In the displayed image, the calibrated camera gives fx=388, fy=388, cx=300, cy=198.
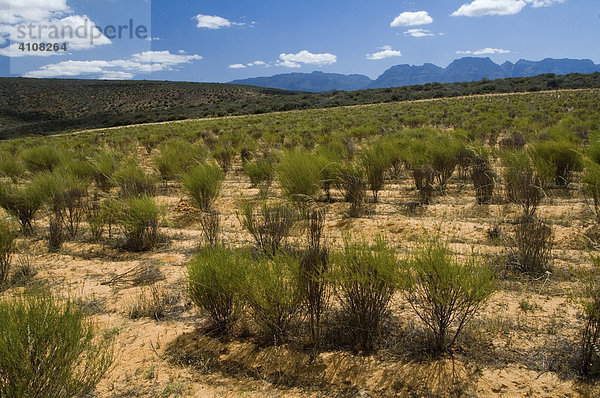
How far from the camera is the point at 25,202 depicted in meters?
6.04

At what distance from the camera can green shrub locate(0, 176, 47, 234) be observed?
6047mm

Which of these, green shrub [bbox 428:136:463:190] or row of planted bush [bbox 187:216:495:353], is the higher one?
green shrub [bbox 428:136:463:190]

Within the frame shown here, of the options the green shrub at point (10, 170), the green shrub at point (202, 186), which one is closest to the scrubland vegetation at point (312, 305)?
the green shrub at point (202, 186)

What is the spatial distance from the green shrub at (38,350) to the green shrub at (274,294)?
1.13m

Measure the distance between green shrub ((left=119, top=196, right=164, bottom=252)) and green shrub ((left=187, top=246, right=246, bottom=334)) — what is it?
2.39 metres

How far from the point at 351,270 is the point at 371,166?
469 cm

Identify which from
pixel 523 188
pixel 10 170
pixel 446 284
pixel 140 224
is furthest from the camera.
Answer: pixel 10 170

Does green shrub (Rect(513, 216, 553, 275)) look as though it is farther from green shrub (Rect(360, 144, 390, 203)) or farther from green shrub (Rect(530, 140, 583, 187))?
green shrub (Rect(530, 140, 583, 187))

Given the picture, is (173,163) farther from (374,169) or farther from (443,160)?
(443,160)

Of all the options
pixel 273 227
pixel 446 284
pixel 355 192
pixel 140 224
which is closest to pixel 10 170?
pixel 140 224

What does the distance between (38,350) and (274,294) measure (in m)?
1.48

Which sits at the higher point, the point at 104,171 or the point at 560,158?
the point at 560,158

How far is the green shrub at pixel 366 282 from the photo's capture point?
113 inches

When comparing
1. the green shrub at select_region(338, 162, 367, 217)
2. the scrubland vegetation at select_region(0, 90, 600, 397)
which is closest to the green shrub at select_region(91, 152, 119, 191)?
the scrubland vegetation at select_region(0, 90, 600, 397)
